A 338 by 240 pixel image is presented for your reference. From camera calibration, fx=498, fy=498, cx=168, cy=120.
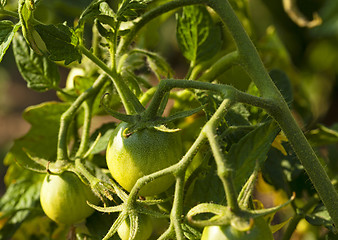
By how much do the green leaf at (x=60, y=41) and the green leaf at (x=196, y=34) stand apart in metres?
0.24

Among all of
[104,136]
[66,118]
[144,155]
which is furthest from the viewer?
[104,136]

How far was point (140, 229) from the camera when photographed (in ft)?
2.17

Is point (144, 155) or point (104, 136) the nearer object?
point (144, 155)

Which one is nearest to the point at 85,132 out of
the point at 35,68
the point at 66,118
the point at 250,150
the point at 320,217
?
the point at 66,118

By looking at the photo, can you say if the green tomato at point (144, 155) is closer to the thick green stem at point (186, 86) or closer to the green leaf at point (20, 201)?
the thick green stem at point (186, 86)

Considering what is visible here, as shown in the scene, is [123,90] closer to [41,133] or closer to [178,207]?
[178,207]

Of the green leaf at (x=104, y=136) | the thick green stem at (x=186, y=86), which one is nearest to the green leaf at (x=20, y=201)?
the green leaf at (x=104, y=136)

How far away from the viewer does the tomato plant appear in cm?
62

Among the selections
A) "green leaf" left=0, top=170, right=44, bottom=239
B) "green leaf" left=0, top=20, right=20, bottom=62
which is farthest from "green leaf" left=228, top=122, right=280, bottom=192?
"green leaf" left=0, top=170, right=44, bottom=239

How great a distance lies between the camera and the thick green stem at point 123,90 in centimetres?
68

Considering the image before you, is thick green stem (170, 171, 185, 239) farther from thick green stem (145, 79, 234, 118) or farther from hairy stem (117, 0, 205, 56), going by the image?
hairy stem (117, 0, 205, 56)

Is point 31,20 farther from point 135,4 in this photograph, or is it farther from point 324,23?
point 324,23

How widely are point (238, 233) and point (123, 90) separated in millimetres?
270

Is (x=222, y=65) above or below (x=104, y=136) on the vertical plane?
above
